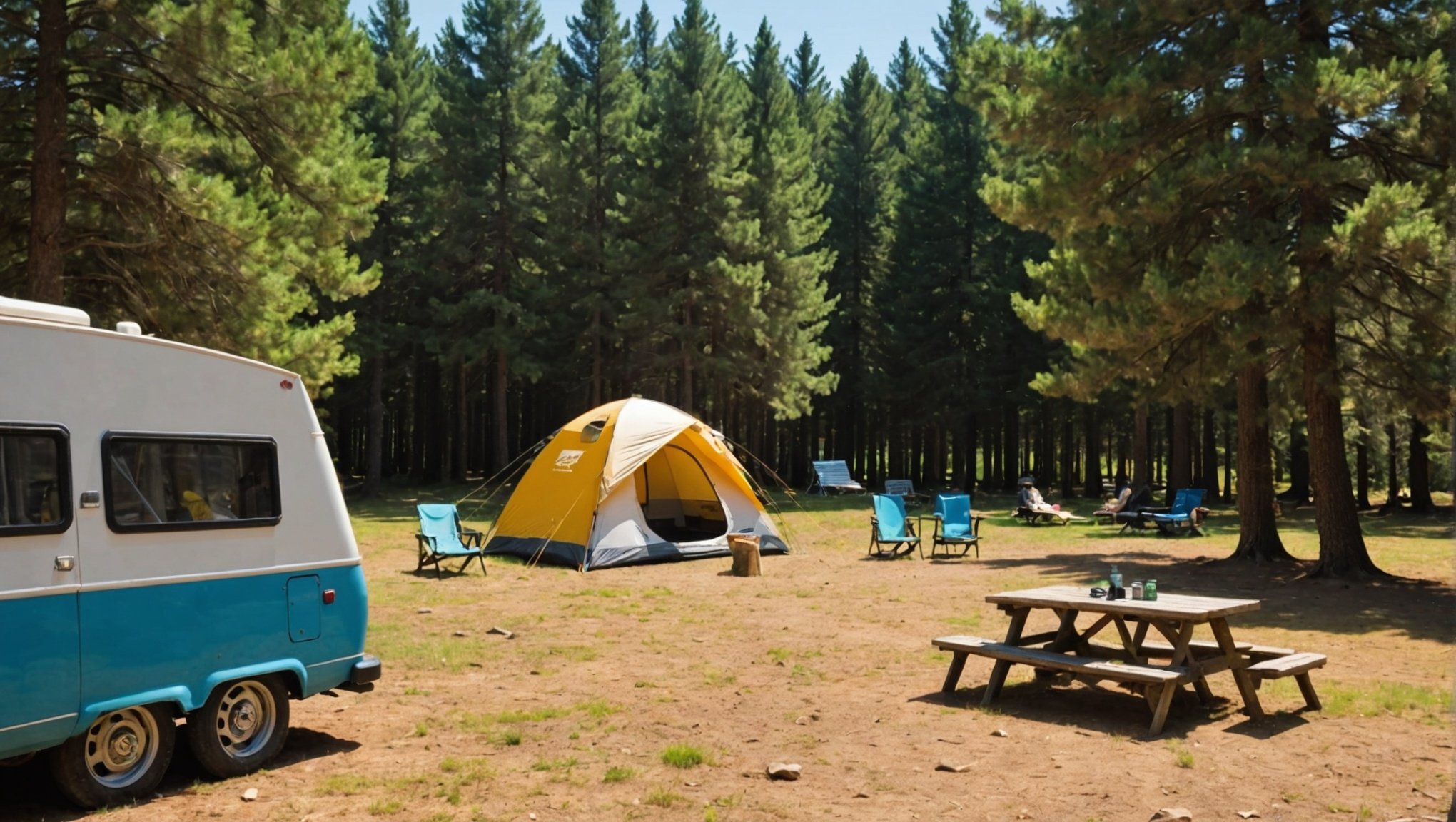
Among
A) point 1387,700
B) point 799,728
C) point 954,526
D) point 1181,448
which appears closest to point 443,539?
point 954,526

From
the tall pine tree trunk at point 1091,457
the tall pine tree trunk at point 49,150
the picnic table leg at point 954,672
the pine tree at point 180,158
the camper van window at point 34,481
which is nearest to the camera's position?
the camper van window at point 34,481

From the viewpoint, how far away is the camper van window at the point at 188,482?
5.13m

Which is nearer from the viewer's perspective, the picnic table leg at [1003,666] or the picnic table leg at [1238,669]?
the picnic table leg at [1238,669]

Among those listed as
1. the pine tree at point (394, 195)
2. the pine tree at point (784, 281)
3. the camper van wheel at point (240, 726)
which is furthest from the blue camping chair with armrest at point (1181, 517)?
the pine tree at point (394, 195)

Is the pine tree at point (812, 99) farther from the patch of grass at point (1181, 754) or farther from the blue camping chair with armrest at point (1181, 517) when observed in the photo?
the patch of grass at point (1181, 754)

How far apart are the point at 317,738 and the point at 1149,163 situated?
1215cm

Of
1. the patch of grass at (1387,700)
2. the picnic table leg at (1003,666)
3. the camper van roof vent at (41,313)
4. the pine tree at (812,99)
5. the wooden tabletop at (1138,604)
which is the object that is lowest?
the patch of grass at (1387,700)

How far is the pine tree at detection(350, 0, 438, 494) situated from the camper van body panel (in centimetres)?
2275

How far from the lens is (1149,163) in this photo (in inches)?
553

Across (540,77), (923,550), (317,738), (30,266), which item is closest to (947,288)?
(540,77)

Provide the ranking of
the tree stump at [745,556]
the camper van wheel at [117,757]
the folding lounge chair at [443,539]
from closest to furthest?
the camper van wheel at [117,757] → the folding lounge chair at [443,539] → the tree stump at [745,556]

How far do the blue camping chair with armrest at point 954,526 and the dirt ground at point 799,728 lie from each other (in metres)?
4.17

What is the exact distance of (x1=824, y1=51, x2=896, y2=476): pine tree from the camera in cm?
3662

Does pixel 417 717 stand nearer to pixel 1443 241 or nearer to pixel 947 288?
pixel 1443 241
